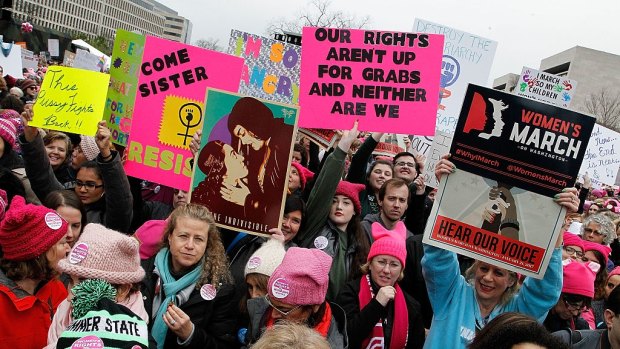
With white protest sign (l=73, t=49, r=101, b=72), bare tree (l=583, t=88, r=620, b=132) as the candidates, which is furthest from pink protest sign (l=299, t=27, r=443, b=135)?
bare tree (l=583, t=88, r=620, b=132)

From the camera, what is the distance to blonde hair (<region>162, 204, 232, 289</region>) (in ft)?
11.1

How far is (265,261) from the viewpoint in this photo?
361 cm

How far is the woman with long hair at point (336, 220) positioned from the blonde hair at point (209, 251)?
951 millimetres

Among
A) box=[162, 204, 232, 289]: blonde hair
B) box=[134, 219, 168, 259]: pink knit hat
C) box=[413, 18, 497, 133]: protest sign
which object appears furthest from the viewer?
box=[413, 18, 497, 133]: protest sign

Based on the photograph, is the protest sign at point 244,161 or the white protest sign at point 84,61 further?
the white protest sign at point 84,61

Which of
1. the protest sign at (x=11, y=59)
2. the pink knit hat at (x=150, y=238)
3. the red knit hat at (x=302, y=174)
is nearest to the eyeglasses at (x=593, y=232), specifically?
the red knit hat at (x=302, y=174)

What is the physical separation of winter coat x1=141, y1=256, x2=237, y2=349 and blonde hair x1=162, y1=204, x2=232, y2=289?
65 millimetres

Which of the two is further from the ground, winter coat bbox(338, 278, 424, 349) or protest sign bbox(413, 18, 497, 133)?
protest sign bbox(413, 18, 497, 133)

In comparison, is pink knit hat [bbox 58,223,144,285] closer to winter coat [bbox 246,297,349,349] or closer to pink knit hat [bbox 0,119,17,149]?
winter coat [bbox 246,297,349,349]

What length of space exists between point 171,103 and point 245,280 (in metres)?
1.74

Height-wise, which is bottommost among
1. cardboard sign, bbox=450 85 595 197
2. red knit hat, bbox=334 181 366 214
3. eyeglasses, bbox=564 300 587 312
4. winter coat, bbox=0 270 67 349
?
winter coat, bbox=0 270 67 349

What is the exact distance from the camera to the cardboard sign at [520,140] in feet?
11.0

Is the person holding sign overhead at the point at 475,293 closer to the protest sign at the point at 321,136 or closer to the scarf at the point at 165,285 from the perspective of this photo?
the scarf at the point at 165,285

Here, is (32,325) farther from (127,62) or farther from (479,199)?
(127,62)
